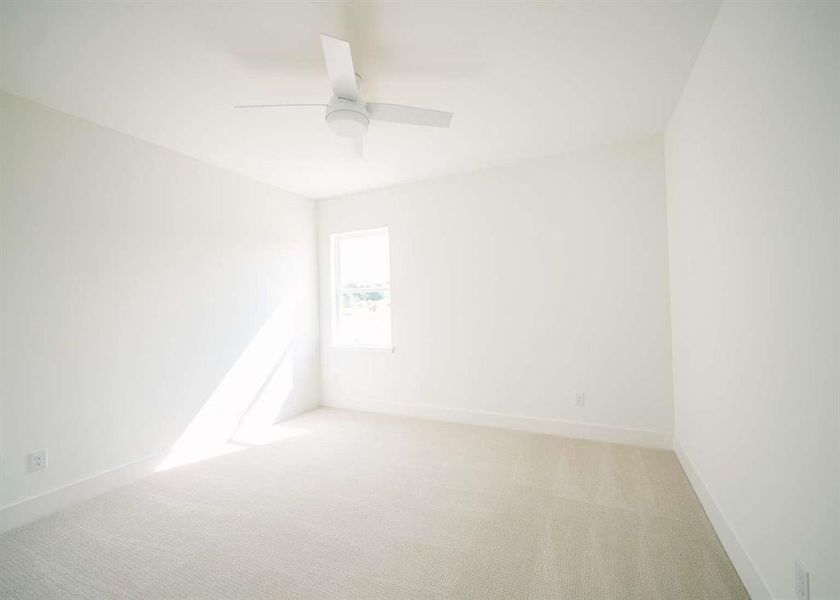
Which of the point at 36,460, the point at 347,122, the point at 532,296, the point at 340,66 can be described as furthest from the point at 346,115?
the point at 36,460

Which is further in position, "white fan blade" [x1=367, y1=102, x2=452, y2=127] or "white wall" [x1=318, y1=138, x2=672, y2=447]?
"white wall" [x1=318, y1=138, x2=672, y2=447]

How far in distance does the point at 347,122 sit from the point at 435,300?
7.41 feet

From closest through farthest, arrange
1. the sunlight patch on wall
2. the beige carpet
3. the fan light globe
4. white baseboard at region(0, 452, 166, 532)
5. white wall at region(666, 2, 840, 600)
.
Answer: white wall at region(666, 2, 840, 600)
the beige carpet
the fan light globe
white baseboard at region(0, 452, 166, 532)
the sunlight patch on wall

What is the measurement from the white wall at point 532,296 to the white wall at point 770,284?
35.4 inches

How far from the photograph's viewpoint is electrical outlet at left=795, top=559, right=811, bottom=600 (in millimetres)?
1093

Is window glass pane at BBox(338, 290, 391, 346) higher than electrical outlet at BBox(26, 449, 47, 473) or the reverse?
higher

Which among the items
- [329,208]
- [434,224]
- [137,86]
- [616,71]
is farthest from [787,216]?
[329,208]

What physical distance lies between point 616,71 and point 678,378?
2226 mm

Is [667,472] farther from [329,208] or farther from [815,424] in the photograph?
[329,208]

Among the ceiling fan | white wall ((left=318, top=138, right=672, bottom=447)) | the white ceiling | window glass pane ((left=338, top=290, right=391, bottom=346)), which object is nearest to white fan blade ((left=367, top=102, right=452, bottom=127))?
the ceiling fan

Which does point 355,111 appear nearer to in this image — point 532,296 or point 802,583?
point 532,296

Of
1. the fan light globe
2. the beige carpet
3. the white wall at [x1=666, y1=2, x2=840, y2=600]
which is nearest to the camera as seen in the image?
the white wall at [x1=666, y1=2, x2=840, y2=600]

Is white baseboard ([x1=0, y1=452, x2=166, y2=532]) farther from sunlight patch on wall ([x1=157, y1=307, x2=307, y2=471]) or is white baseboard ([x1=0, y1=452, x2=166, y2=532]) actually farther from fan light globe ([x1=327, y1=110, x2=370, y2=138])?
fan light globe ([x1=327, y1=110, x2=370, y2=138])

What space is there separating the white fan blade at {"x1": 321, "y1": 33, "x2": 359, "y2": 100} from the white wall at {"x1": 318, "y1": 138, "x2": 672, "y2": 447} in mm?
2063
